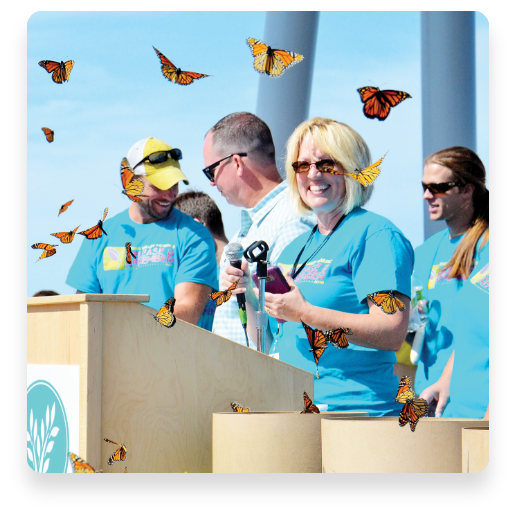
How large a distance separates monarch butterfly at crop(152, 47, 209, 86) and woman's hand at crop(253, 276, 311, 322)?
4.11ft

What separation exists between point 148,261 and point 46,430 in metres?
1.72

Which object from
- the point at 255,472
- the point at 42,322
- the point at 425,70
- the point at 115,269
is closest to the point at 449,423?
the point at 255,472

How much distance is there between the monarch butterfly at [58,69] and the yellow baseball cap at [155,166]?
73 cm

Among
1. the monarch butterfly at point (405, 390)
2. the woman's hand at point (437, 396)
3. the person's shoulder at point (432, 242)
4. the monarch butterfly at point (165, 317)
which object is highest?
the person's shoulder at point (432, 242)

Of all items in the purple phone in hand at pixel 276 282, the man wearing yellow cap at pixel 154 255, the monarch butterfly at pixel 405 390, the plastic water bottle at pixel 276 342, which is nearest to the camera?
the monarch butterfly at pixel 405 390

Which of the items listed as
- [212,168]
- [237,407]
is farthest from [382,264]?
[212,168]

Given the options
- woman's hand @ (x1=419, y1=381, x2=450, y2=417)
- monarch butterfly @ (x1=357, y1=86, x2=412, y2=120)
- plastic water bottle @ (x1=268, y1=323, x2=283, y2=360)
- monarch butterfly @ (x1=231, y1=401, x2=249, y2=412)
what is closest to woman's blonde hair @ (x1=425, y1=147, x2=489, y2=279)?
woman's hand @ (x1=419, y1=381, x2=450, y2=417)

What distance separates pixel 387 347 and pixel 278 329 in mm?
406

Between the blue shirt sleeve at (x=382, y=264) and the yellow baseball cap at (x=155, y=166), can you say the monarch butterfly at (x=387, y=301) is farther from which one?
the yellow baseball cap at (x=155, y=166)

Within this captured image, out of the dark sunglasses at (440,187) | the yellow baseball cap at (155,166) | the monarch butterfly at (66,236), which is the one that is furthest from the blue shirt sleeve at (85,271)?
the dark sunglasses at (440,187)

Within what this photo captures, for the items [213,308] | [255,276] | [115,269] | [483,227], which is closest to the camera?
[255,276]

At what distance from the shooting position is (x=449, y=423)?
3.97 feet

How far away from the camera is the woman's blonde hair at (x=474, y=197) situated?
287 cm

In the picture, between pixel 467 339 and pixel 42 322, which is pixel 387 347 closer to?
pixel 467 339
